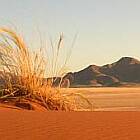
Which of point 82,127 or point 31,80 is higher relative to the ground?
point 31,80

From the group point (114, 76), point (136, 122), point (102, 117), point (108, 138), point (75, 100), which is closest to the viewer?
point (108, 138)

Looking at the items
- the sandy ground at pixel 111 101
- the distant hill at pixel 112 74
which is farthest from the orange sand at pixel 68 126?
the distant hill at pixel 112 74

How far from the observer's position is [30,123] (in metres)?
4.88

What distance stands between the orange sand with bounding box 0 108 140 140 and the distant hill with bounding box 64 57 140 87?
65.6 m

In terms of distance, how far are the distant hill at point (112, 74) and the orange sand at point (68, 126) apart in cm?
6559

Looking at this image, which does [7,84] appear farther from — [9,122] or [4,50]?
[9,122]

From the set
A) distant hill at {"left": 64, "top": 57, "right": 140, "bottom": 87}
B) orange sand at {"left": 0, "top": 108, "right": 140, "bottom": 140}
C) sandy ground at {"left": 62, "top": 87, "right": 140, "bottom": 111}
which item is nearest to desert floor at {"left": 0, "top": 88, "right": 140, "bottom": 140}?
orange sand at {"left": 0, "top": 108, "right": 140, "bottom": 140}

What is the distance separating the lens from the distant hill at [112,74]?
7469cm

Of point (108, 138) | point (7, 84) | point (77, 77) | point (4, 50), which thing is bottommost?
point (108, 138)

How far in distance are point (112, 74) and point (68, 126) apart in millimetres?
78050

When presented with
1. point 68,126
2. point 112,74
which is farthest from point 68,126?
point 112,74

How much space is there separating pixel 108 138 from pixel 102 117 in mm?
1521

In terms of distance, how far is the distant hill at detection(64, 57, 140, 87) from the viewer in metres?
74.7

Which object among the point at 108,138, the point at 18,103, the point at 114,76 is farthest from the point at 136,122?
the point at 114,76
